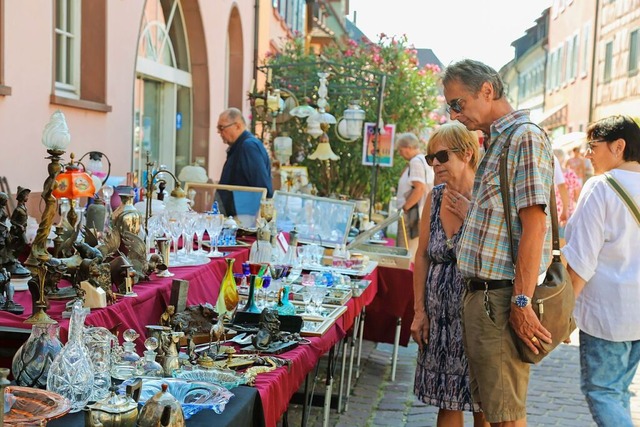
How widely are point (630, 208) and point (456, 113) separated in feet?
3.62

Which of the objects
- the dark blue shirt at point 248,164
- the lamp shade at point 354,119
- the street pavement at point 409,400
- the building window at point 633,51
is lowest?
the street pavement at point 409,400

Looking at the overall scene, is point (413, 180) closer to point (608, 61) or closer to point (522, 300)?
point (522, 300)

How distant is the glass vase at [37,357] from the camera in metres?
2.50

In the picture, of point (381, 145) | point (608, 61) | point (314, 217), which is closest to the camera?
point (314, 217)

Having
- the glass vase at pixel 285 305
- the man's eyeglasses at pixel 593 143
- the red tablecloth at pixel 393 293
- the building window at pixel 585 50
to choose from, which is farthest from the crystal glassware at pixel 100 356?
the building window at pixel 585 50

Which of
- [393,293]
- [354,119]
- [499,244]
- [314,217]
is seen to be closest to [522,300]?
[499,244]

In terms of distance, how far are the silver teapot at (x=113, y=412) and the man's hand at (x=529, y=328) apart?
1387 mm

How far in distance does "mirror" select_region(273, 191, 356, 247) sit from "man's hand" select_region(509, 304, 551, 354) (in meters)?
3.46

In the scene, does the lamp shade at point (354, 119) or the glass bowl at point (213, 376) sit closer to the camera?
the glass bowl at point (213, 376)

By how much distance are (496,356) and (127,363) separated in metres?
1.31

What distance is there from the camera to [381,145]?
11.2 meters

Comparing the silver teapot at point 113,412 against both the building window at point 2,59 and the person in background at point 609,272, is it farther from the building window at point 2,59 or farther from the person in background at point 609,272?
the building window at point 2,59

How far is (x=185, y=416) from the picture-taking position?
2.45 m

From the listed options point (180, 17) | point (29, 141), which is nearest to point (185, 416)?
point (29, 141)
